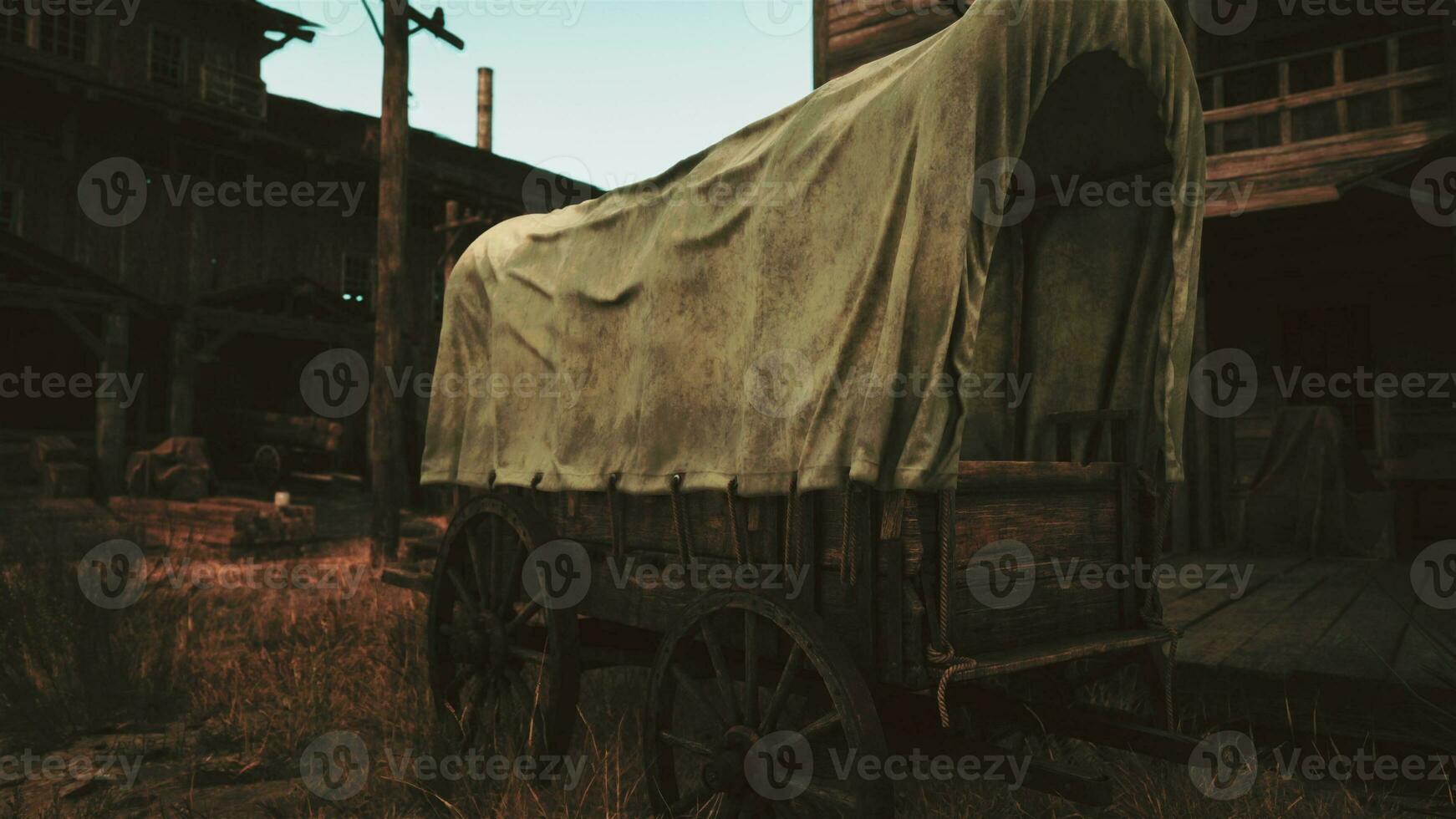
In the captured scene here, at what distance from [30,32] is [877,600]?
20.6m

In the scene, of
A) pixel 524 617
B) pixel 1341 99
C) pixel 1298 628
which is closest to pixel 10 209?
pixel 524 617

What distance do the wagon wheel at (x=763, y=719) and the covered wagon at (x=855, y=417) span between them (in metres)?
0.01

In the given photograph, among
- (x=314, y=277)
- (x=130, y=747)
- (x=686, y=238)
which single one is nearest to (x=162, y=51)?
(x=314, y=277)

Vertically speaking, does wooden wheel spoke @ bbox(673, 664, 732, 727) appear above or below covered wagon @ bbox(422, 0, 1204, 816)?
below

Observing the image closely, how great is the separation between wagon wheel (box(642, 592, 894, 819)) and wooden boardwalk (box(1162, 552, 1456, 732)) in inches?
70.8

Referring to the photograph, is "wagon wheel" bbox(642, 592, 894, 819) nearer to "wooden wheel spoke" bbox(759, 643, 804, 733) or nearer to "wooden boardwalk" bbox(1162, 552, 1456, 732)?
"wooden wheel spoke" bbox(759, 643, 804, 733)

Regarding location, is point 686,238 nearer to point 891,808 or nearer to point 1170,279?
point 1170,279

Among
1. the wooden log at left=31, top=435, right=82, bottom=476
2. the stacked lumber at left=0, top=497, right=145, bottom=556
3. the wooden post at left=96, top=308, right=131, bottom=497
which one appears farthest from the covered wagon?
the wooden post at left=96, top=308, right=131, bottom=497

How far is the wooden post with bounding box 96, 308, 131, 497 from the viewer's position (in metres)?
14.9

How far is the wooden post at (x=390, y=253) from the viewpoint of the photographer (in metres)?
9.74

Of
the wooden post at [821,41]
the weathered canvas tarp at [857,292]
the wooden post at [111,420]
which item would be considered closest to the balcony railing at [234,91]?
the wooden post at [111,420]

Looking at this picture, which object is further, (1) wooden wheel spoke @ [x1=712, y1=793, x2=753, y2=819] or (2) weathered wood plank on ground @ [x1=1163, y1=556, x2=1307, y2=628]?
(2) weathered wood plank on ground @ [x1=1163, y1=556, x2=1307, y2=628]

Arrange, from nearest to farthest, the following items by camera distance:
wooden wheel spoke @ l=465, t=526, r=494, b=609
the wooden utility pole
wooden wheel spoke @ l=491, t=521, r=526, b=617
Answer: wooden wheel spoke @ l=491, t=521, r=526, b=617 < wooden wheel spoke @ l=465, t=526, r=494, b=609 < the wooden utility pole

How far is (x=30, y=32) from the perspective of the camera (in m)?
16.8
